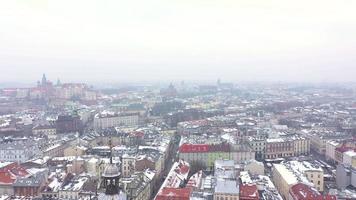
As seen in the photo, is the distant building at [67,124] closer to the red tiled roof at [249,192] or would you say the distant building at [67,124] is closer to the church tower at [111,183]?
the red tiled roof at [249,192]

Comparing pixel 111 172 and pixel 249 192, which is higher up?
pixel 111 172

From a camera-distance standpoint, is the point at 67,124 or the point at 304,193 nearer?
the point at 304,193

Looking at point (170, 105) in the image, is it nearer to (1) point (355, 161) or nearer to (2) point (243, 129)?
(2) point (243, 129)

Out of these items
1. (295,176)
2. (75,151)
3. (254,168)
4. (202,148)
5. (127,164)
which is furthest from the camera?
(75,151)

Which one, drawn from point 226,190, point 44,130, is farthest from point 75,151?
point 226,190

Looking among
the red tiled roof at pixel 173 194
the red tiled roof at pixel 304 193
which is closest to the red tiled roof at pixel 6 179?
the red tiled roof at pixel 173 194

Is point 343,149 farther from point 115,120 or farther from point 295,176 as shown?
point 115,120

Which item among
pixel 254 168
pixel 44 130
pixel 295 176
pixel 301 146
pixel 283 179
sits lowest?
pixel 301 146

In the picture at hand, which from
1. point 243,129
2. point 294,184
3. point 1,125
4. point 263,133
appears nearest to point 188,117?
point 243,129
